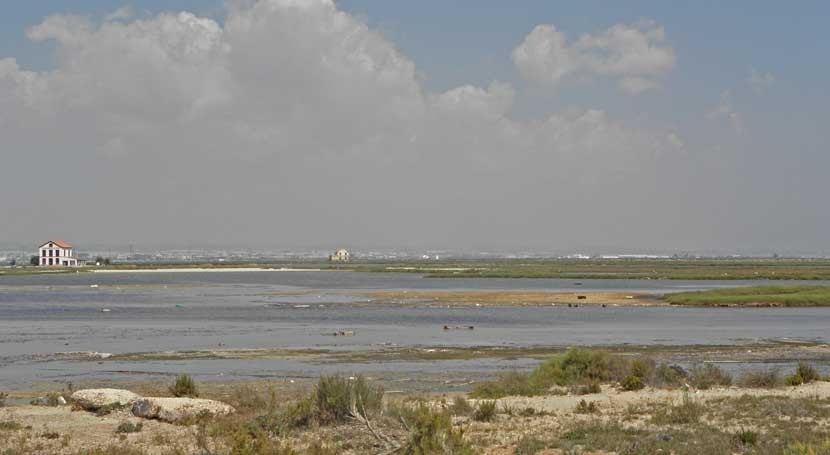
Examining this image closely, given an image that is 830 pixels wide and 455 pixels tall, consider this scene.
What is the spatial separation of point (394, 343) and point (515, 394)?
17.6 m

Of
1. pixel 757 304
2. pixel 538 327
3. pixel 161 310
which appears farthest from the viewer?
pixel 757 304

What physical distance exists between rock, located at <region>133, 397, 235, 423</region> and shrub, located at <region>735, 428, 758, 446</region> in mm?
9202

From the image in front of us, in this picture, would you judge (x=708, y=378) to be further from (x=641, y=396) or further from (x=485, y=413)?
(x=485, y=413)

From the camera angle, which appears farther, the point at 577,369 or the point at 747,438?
the point at 577,369

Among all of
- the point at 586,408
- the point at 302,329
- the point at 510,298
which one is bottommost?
the point at 302,329

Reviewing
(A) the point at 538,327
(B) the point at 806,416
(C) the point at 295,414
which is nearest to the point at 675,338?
(A) the point at 538,327

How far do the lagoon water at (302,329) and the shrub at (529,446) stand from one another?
13.6 meters

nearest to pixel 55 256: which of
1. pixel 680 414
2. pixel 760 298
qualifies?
pixel 760 298

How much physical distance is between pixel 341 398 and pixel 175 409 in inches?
141

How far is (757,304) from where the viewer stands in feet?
223

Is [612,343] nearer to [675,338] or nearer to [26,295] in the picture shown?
[675,338]

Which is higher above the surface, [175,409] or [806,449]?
[806,449]

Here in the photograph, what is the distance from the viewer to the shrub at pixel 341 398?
16.6 m

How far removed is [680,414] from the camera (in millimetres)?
17766
